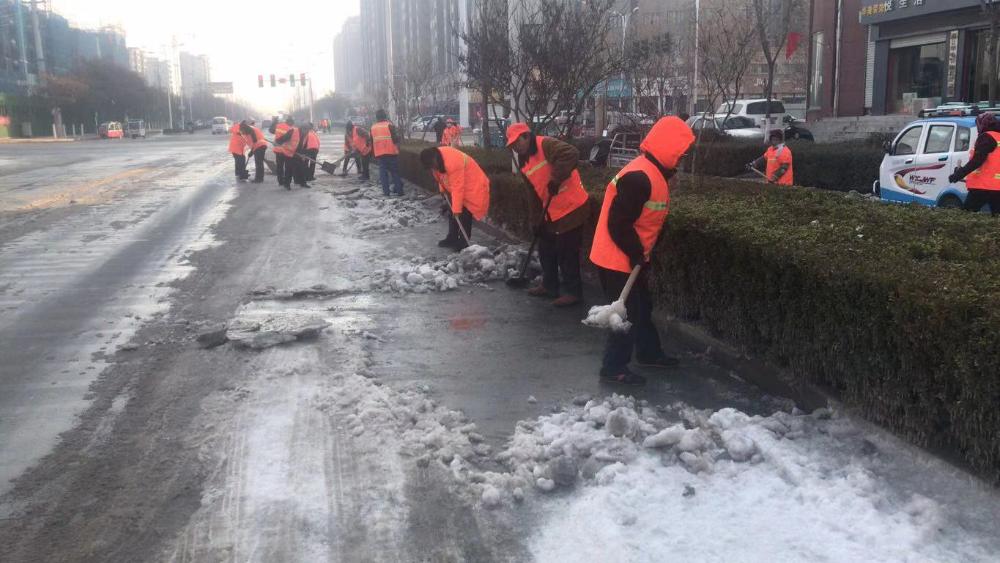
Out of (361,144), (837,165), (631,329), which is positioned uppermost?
(361,144)

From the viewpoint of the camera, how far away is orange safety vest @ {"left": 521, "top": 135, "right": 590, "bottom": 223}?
777cm

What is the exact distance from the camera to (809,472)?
13.5ft

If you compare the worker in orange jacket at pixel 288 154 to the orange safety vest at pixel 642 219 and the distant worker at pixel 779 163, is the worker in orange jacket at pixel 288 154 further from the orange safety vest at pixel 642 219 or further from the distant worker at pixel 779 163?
the orange safety vest at pixel 642 219

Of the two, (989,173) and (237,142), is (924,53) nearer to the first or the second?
(237,142)

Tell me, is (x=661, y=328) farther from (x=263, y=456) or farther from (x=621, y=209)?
(x=263, y=456)

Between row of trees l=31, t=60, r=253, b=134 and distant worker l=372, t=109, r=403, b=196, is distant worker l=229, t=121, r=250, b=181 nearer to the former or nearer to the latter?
distant worker l=372, t=109, r=403, b=196

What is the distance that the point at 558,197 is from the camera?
7785mm

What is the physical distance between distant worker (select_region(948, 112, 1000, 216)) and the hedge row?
2.16 metres

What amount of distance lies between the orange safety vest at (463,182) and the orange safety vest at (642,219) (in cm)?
436

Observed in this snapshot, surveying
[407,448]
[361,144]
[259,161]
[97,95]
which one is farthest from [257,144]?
[97,95]

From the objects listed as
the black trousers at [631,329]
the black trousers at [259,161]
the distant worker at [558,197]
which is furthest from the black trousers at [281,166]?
the black trousers at [631,329]

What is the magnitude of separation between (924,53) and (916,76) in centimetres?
86

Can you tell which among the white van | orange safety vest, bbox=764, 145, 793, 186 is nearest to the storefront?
orange safety vest, bbox=764, 145, 793, 186

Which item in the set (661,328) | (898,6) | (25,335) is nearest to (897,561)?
(661,328)
